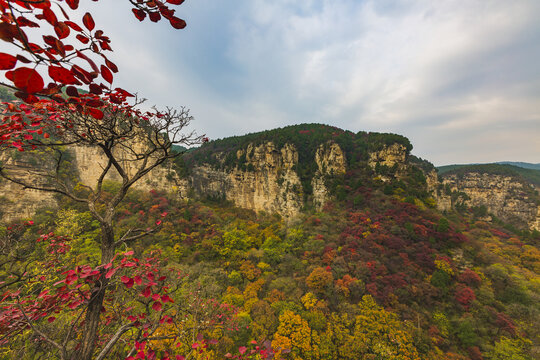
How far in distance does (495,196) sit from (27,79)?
3380 inches

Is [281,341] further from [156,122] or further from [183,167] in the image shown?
[183,167]

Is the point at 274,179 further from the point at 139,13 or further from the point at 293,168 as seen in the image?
the point at 139,13

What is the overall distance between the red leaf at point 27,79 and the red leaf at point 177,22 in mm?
886

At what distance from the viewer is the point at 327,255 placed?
63.0 feet

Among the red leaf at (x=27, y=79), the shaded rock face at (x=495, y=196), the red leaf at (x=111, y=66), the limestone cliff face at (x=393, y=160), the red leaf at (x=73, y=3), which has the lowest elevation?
the shaded rock face at (x=495, y=196)

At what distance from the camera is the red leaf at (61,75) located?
33.0 inches

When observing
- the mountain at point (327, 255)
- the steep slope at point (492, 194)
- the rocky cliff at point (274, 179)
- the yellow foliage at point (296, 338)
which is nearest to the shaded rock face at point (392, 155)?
the mountain at point (327, 255)

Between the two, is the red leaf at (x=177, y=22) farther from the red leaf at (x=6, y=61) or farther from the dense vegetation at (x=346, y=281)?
the dense vegetation at (x=346, y=281)

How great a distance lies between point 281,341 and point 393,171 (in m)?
30.4

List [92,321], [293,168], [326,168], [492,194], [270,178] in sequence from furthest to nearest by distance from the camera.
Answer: [492,194] → [270,178] → [293,168] → [326,168] → [92,321]

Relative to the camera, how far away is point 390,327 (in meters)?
11.4

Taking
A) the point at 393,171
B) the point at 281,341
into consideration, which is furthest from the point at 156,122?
the point at 393,171

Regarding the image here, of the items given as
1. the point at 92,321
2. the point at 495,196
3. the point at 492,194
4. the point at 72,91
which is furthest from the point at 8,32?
the point at 492,194

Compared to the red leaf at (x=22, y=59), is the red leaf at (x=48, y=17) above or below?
above
